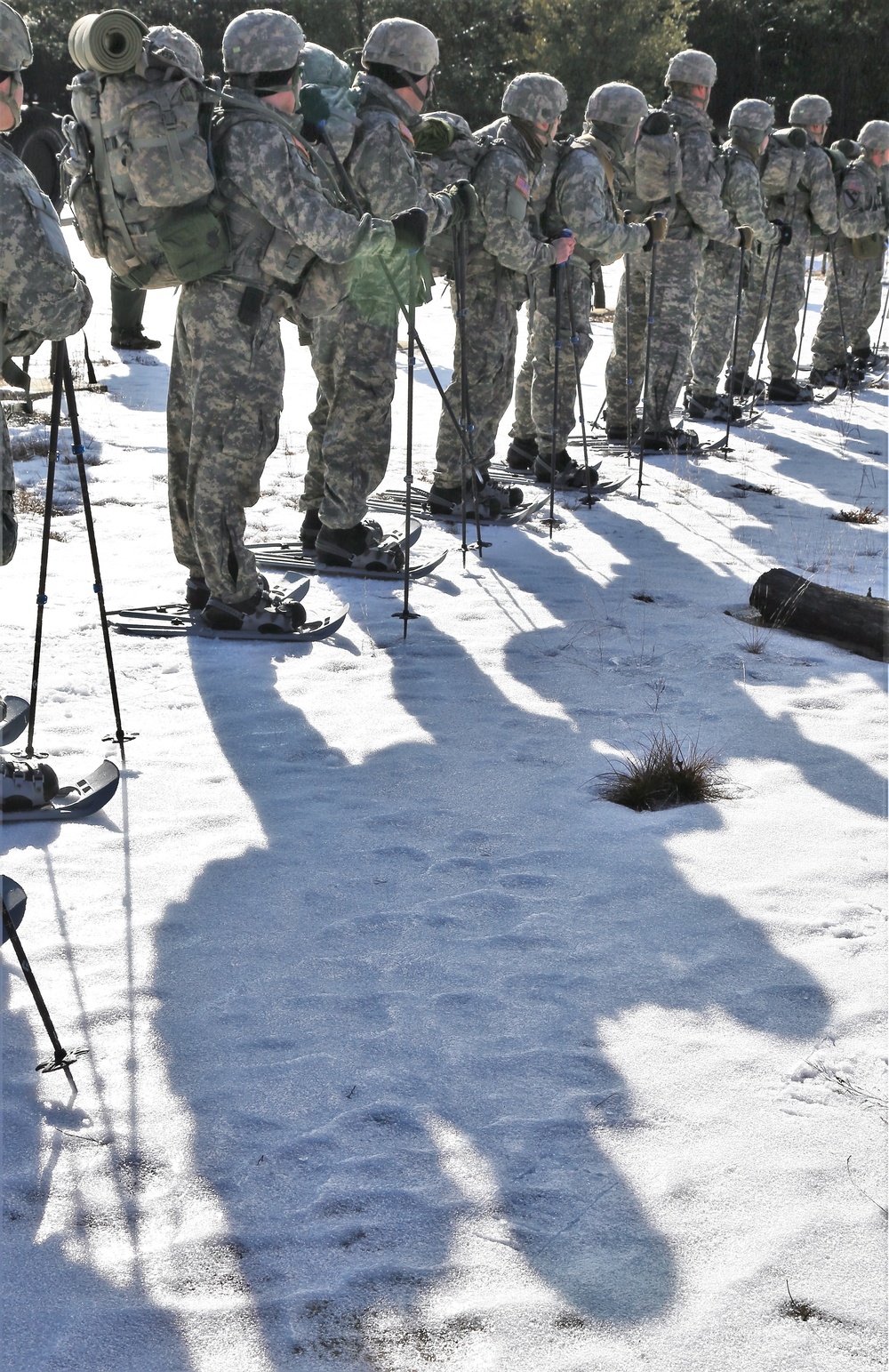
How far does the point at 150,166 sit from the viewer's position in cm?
496

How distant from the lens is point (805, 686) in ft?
18.5

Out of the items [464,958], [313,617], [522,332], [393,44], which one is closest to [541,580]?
[313,617]

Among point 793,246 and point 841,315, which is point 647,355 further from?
point 841,315

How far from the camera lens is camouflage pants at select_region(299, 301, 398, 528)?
664cm

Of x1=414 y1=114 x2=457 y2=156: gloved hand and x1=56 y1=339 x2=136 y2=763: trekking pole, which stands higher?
x1=414 y1=114 x2=457 y2=156: gloved hand

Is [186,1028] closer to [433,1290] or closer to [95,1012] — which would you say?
[95,1012]

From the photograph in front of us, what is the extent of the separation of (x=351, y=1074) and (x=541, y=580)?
4.36 meters

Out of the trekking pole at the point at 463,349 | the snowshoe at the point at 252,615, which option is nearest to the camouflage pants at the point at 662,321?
the trekking pole at the point at 463,349

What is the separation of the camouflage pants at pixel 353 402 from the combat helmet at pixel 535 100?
5.60 ft

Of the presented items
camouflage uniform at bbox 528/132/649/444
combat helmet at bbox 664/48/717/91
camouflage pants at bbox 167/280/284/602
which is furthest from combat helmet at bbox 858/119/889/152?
camouflage pants at bbox 167/280/284/602

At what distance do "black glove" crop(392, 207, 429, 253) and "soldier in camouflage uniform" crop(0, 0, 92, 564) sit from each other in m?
2.03

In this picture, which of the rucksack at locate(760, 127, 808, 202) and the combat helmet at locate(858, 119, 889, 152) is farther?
the combat helmet at locate(858, 119, 889, 152)

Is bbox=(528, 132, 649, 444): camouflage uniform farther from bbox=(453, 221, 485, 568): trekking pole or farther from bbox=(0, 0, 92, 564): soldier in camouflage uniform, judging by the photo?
bbox=(0, 0, 92, 564): soldier in camouflage uniform

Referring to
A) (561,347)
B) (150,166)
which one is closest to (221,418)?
(150,166)
